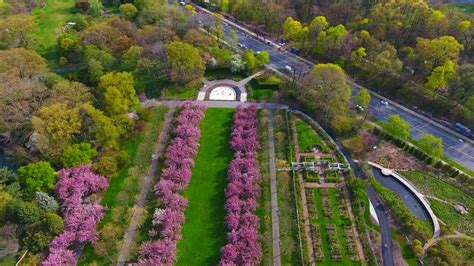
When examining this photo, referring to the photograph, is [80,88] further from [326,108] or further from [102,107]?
[326,108]

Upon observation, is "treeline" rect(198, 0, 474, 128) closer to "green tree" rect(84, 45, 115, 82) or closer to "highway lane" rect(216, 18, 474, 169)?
"highway lane" rect(216, 18, 474, 169)

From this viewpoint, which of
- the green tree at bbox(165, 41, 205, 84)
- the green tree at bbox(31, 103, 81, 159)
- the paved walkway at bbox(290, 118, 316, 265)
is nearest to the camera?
the paved walkway at bbox(290, 118, 316, 265)

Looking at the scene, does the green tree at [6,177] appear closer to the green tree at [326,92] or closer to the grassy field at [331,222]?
the grassy field at [331,222]

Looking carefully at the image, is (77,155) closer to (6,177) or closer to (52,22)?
(6,177)

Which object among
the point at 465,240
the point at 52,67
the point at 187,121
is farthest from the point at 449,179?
the point at 52,67

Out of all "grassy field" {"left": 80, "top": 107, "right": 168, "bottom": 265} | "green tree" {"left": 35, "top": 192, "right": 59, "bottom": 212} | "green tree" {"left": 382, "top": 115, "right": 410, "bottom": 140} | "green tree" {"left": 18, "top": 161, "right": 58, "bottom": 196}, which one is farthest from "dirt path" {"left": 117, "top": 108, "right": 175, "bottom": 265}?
"green tree" {"left": 382, "top": 115, "right": 410, "bottom": 140}

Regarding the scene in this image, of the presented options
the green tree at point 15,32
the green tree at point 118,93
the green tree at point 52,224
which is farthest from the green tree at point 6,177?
the green tree at point 15,32

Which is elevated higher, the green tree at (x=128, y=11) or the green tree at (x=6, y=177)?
the green tree at (x=128, y=11)
